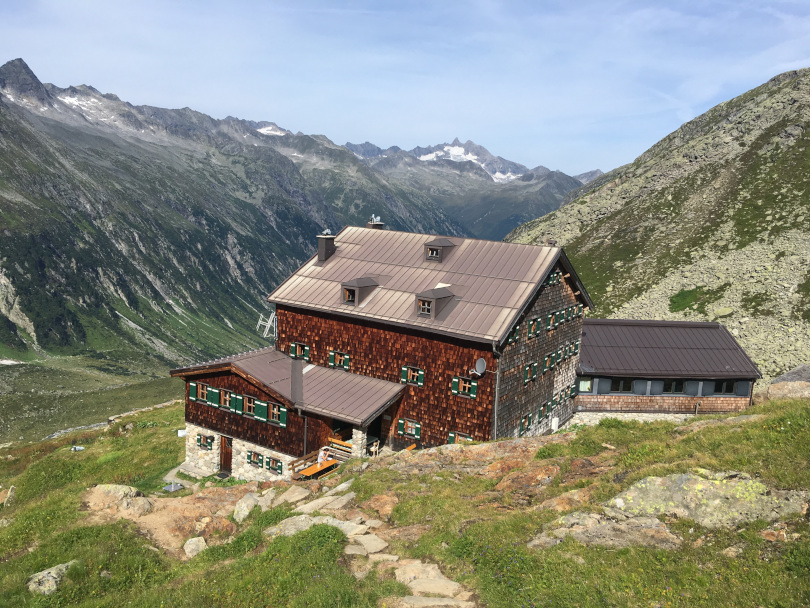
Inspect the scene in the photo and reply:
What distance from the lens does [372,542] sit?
20547mm

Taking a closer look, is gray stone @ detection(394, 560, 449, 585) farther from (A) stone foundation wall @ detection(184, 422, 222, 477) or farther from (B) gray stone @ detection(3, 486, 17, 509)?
(B) gray stone @ detection(3, 486, 17, 509)

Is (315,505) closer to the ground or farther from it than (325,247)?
closer to the ground

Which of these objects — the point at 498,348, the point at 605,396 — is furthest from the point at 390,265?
the point at 605,396

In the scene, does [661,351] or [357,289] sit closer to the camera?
[357,289]

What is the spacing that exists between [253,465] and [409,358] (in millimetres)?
13730

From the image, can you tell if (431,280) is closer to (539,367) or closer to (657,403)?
(539,367)

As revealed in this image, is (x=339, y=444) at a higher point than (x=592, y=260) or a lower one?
lower

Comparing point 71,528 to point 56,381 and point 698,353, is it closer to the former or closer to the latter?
point 698,353

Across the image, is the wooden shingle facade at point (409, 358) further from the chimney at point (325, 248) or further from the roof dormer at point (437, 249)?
the chimney at point (325, 248)

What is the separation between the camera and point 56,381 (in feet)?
424

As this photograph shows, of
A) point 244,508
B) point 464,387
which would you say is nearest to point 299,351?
point 464,387

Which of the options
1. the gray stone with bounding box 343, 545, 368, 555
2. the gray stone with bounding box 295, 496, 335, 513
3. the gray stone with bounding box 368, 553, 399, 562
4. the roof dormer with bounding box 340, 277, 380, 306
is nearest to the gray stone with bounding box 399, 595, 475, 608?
the gray stone with bounding box 368, 553, 399, 562

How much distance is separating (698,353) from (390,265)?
2783 centimetres

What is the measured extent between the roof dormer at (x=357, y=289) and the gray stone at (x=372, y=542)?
23.2 metres
